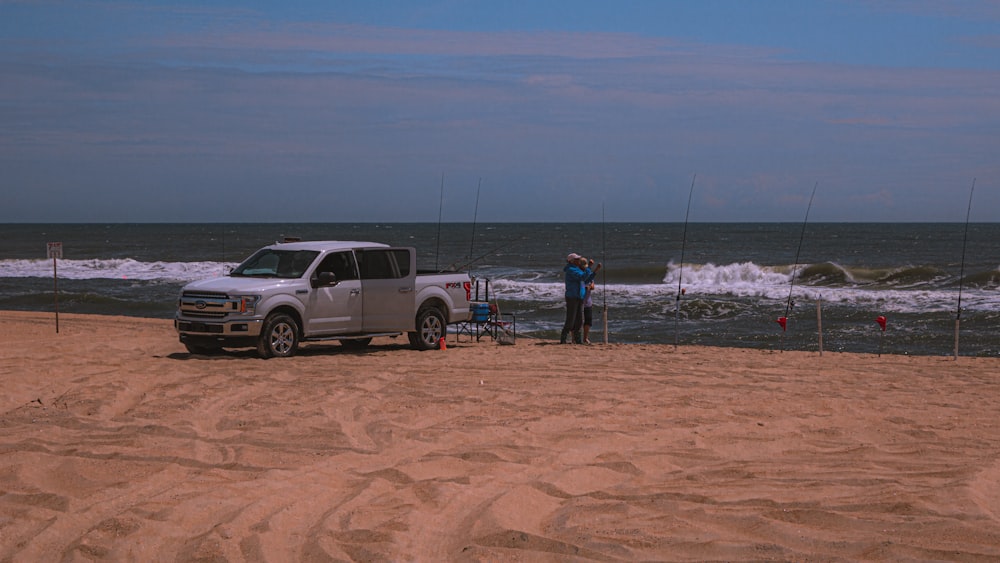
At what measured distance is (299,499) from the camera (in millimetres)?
6781

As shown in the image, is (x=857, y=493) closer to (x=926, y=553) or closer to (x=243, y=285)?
(x=926, y=553)

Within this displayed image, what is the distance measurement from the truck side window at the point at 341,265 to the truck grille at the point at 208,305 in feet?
5.03

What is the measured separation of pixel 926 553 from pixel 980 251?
6208 cm

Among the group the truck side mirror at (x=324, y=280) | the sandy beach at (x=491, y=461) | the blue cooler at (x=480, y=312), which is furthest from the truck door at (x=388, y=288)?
the blue cooler at (x=480, y=312)

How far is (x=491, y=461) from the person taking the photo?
7.93 m

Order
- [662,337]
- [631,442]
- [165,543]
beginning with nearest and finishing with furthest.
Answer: [165,543] < [631,442] < [662,337]

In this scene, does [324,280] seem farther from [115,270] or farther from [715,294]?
[115,270]

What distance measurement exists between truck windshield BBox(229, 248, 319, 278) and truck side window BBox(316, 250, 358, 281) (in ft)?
0.67

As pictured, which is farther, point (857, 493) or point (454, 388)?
point (454, 388)

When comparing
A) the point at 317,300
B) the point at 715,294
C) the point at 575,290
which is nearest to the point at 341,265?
the point at 317,300


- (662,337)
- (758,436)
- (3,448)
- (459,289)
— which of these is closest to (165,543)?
(3,448)

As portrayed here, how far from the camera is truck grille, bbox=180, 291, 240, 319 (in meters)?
13.8

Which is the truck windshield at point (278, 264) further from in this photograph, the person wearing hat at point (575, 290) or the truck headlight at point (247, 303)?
the person wearing hat at point (575, 290)

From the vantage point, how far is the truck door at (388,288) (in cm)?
1511
